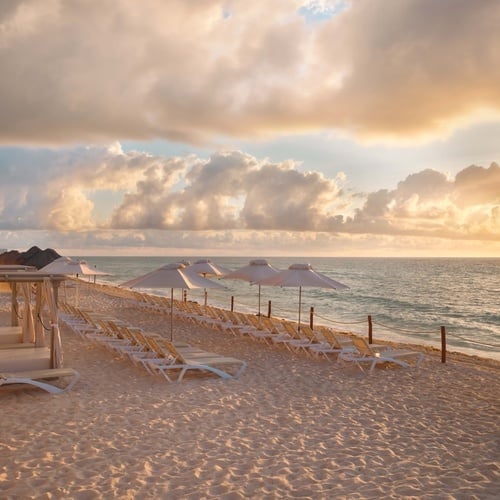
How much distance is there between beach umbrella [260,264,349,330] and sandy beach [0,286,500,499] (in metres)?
2.83

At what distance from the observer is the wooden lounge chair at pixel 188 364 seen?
28.3 feet

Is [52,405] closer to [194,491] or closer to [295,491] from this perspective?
[194,491]

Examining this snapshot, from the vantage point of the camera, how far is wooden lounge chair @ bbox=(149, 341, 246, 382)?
862cm

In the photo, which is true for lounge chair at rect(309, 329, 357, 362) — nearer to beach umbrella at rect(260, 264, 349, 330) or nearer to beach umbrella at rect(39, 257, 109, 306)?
beach umbrella at rect(260, 264, 349, 330)

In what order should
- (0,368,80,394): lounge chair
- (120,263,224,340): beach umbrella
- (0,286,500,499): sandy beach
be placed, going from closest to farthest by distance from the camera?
(0,286,500,499): sandy beach < (0,368,80,394): lounge chair < (120,263,224,340): beach umbrella

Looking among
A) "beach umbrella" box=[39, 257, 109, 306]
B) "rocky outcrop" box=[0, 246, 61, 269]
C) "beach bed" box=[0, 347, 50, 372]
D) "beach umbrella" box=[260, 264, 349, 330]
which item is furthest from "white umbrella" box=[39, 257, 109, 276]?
"rocky outcrop" box=[0, 246, 61, 269]

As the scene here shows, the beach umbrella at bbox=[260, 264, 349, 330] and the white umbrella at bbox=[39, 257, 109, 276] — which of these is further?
the white umbrella at bbox=[39, 257, 109, 276]

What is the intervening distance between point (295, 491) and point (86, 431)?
271cm

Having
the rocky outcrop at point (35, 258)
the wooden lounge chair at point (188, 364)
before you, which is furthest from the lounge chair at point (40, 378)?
the rocky outcrop at point (35, 258)

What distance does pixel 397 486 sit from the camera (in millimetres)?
4688

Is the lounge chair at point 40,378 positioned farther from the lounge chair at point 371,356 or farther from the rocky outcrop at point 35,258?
the rocky outcrop at point 35,258

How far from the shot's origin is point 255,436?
19.4 ft

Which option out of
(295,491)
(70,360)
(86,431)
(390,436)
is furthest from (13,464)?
(70,360)

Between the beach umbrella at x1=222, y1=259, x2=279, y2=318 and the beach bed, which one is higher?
the beach umbrella at x1=222, y1=259, x2=279, y2=318
